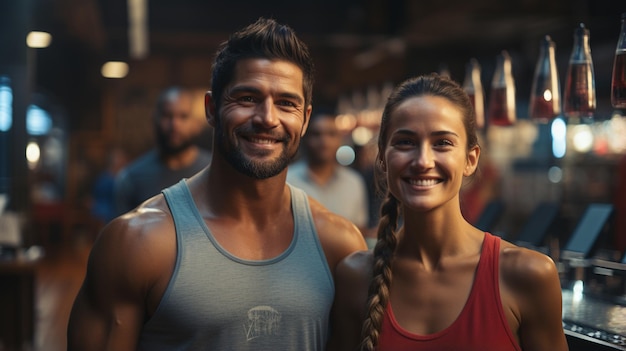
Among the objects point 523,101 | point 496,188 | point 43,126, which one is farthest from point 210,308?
point 43,126

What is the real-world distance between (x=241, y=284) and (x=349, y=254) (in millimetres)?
343

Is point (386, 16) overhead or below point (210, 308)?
overhead

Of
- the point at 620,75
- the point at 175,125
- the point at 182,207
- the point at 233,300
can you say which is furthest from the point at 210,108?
the point at 175,125

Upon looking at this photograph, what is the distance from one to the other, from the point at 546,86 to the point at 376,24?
19.9ft

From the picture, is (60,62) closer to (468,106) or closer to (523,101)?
(523,101)

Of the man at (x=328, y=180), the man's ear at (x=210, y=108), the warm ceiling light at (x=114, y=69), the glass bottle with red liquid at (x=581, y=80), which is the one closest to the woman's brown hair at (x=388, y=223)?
the man's ear at (x=210, y=108)

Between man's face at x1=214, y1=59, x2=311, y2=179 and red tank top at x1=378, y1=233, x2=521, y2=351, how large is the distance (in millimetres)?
494

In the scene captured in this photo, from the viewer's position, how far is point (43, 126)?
1678cm

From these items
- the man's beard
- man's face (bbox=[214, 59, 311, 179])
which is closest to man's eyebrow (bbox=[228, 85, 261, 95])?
man's face (bbox=[214, 59, 311, 179])

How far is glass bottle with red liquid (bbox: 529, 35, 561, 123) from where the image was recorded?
12.4 ft

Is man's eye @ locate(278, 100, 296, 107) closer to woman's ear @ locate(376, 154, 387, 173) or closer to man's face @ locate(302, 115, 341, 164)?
woman's ear @ locate(376, 154, 387, 173)

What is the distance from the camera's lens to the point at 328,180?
5.45 m

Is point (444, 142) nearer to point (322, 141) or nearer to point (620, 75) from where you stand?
point (620, 75)

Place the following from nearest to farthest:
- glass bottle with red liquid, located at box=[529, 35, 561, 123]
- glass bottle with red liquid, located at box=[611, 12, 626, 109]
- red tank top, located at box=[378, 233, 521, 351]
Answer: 1. red tank top, located at box=[378, 233, 521, 351]
2. glass bottle with red liquid, located at box=[611, 12, 626, 109]
3. glass bottle with red liquid, located at box=[529, 35, 561, 123]
